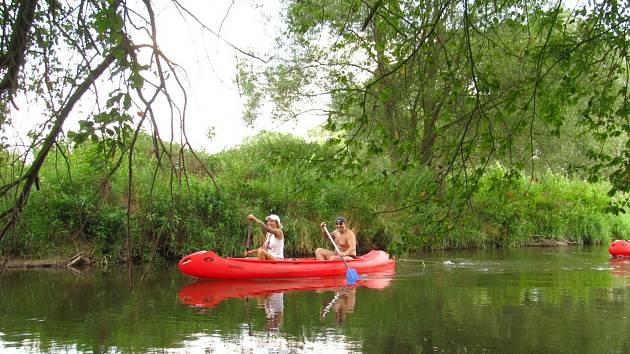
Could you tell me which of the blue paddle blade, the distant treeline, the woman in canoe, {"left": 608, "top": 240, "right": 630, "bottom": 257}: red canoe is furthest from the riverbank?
{"left": 608, "top": 240, "right": 630, "bottom": 257}: red canoe

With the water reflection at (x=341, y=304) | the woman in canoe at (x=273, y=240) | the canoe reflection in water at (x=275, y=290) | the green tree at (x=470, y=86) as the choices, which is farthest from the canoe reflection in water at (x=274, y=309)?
the green tree at (x=470, y=86)

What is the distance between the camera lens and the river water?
6.30 meters

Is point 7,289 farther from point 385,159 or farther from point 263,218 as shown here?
point 385,159

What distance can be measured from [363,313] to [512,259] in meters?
7.93

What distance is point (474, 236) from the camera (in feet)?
58.2

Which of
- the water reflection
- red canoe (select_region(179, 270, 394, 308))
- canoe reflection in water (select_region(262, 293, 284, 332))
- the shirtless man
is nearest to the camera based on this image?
canoe reflection in water (select_region(262, 293, 284, 332))

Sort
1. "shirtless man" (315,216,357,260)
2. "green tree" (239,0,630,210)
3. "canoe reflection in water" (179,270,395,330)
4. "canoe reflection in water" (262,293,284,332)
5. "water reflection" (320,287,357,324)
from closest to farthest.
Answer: "green tree" (239,0,630,210)
"canoe reflection in water" (262,293,284,332)
"water reflection" (320,287,357,324)
"canoe reflection in water" (179,270,395,330)
"shirtless man" (315,216,357,260)

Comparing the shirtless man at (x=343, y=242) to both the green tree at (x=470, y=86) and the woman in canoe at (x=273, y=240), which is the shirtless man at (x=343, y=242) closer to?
the woman in canoe at (x=273, y=240)

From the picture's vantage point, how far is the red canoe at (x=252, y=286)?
9.61 metres

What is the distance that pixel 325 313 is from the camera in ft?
26.9

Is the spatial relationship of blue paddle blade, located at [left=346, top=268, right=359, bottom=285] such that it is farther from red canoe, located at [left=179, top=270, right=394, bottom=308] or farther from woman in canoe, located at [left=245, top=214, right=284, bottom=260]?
woman in canoe, located at [left=245, top=214, right=284, bottom=260]

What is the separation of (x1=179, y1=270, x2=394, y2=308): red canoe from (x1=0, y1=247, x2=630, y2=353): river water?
0.06 feet

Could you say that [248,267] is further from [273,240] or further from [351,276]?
[351,276]

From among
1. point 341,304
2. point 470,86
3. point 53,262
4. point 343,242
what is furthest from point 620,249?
point 53,262
